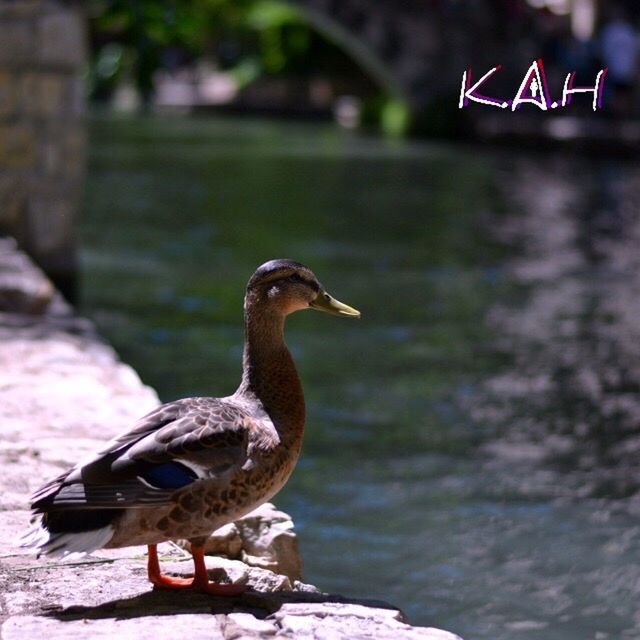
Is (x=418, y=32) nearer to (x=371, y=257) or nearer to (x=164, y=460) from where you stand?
(x=371, y=257)

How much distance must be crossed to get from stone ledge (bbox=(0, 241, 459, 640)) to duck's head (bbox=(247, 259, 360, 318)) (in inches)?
29.8

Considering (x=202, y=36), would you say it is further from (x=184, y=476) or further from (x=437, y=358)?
(x=184, y=476)

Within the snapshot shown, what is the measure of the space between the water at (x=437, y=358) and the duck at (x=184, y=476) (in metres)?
1.62

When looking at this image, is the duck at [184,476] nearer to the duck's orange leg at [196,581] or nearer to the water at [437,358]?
the duck's orange leg at [196,581]

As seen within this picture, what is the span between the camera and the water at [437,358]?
5672 millimetres

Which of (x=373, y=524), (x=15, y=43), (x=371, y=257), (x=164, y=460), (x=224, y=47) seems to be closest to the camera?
(x=164, y=460)

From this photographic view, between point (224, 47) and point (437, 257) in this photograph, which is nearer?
point (437, 257)

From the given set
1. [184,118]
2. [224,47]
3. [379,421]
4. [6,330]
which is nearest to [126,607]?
[6,330]

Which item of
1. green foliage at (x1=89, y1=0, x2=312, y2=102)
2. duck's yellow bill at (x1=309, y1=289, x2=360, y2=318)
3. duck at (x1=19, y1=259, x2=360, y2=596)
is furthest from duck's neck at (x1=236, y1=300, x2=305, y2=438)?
green foliage at (x1=89, y1=0, x2=312, y2=102)

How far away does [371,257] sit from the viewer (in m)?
13.4

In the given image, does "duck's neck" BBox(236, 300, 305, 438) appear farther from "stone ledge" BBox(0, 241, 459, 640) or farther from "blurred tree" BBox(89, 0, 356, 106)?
"blurred tree" BBox(89, 0, 356, 106)

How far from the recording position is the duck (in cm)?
344

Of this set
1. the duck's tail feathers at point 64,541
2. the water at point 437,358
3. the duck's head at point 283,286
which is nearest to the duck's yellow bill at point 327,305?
the duck's head at point 283,286

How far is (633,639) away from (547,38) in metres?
26.0
